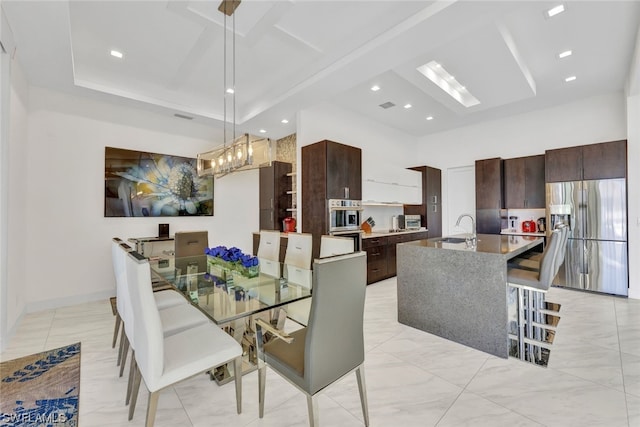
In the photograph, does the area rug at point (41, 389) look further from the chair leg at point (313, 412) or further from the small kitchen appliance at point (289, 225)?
the small kitchen appliance at point (289, 225)

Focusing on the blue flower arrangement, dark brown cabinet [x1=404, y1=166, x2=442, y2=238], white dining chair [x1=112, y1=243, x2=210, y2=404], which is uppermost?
dark brown cabinet [x1=404, y1=166, x2=442, y2=238]

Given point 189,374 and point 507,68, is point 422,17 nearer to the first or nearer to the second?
point 507,68

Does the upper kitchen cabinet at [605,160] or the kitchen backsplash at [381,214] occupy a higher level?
the upper kitchen cabinet at [605,160]

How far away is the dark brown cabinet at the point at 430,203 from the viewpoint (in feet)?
20.2

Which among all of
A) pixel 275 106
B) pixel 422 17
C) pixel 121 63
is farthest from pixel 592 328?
pixel 121 63

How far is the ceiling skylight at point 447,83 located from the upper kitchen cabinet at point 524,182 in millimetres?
1622

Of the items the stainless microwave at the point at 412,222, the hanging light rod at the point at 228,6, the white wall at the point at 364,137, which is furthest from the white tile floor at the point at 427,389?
the stainless microwave at the point at 412,222

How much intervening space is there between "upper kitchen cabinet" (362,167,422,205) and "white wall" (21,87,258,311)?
3597 mm

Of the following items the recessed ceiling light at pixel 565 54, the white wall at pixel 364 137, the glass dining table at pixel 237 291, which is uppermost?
the recessed ceiling light at pixel 565 54

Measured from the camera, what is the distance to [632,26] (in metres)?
2.94

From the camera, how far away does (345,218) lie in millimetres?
4461

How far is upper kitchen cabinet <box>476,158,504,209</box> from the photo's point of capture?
5.31m

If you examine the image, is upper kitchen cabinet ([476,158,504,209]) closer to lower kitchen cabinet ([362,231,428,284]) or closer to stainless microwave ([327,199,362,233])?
lower kitchen cabinet ([362,231,428,284])

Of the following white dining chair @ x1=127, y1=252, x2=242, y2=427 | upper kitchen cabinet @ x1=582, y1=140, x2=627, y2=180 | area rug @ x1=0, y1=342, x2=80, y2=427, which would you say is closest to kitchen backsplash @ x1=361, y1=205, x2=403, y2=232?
upper kitchen cabinet @ x1=582, y1=140, x2=627, y2=180
